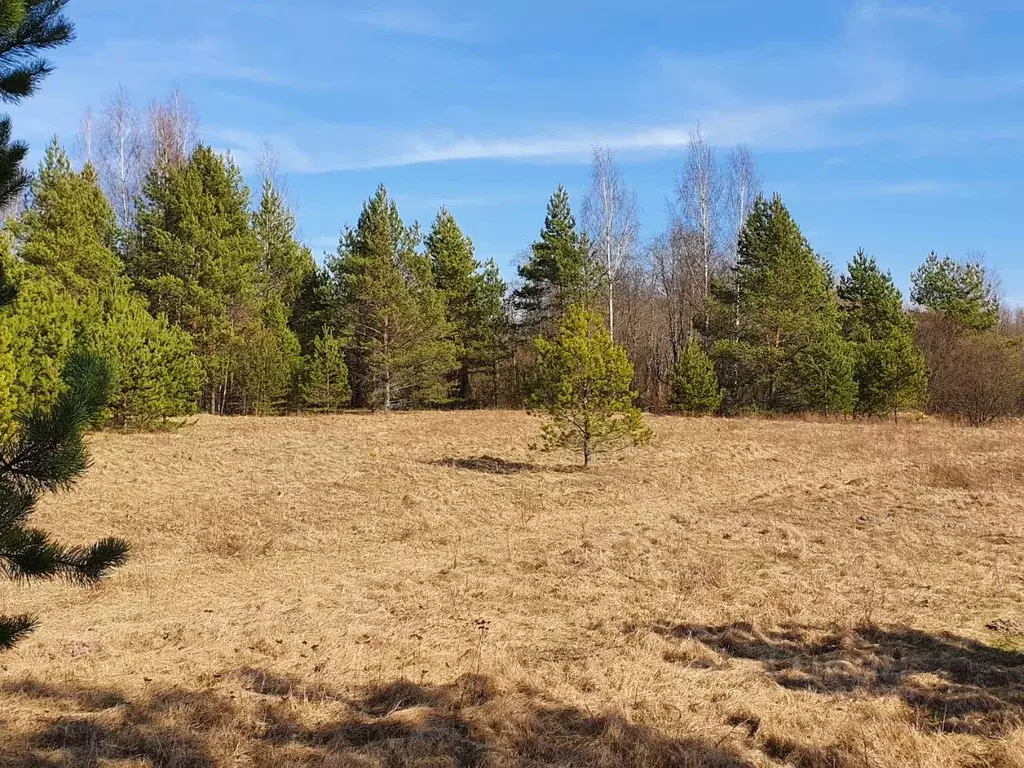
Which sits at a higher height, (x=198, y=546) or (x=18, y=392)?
(x=18, y=392)

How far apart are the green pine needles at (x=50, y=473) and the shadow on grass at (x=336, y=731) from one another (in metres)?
1.44

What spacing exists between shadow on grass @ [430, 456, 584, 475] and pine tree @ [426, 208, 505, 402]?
1656 cm

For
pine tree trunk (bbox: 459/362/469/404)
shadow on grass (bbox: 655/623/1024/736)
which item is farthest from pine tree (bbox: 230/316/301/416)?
shadow on grass (bbox: 655/623/1024/736)

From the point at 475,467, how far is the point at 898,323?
27.1 meters

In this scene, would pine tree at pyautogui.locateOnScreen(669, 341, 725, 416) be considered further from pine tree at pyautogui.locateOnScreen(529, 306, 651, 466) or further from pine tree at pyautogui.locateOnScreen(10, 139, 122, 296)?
pine tree at pyautogui.locateOnScreen(10, 139, 122, 296)

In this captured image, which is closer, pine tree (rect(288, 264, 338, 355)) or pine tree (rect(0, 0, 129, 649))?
pine tree (rect(0, 0, 129, 649))

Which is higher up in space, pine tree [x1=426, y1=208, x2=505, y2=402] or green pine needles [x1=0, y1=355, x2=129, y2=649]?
pine tree [x1=426, y1=208, x2=505, y2=402]

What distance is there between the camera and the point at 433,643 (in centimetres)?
617

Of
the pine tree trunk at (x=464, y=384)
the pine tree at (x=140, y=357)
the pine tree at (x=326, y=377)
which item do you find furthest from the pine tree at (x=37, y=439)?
the pine tree trunk at (x=464, y=384)

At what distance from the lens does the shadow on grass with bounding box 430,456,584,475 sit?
16.0m

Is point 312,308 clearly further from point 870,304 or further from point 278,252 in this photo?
point 870,304

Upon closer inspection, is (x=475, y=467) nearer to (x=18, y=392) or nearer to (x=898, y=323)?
(x=18, y=392)

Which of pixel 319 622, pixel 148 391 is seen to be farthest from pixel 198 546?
pixel 148 391

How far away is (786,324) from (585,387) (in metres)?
17.7
